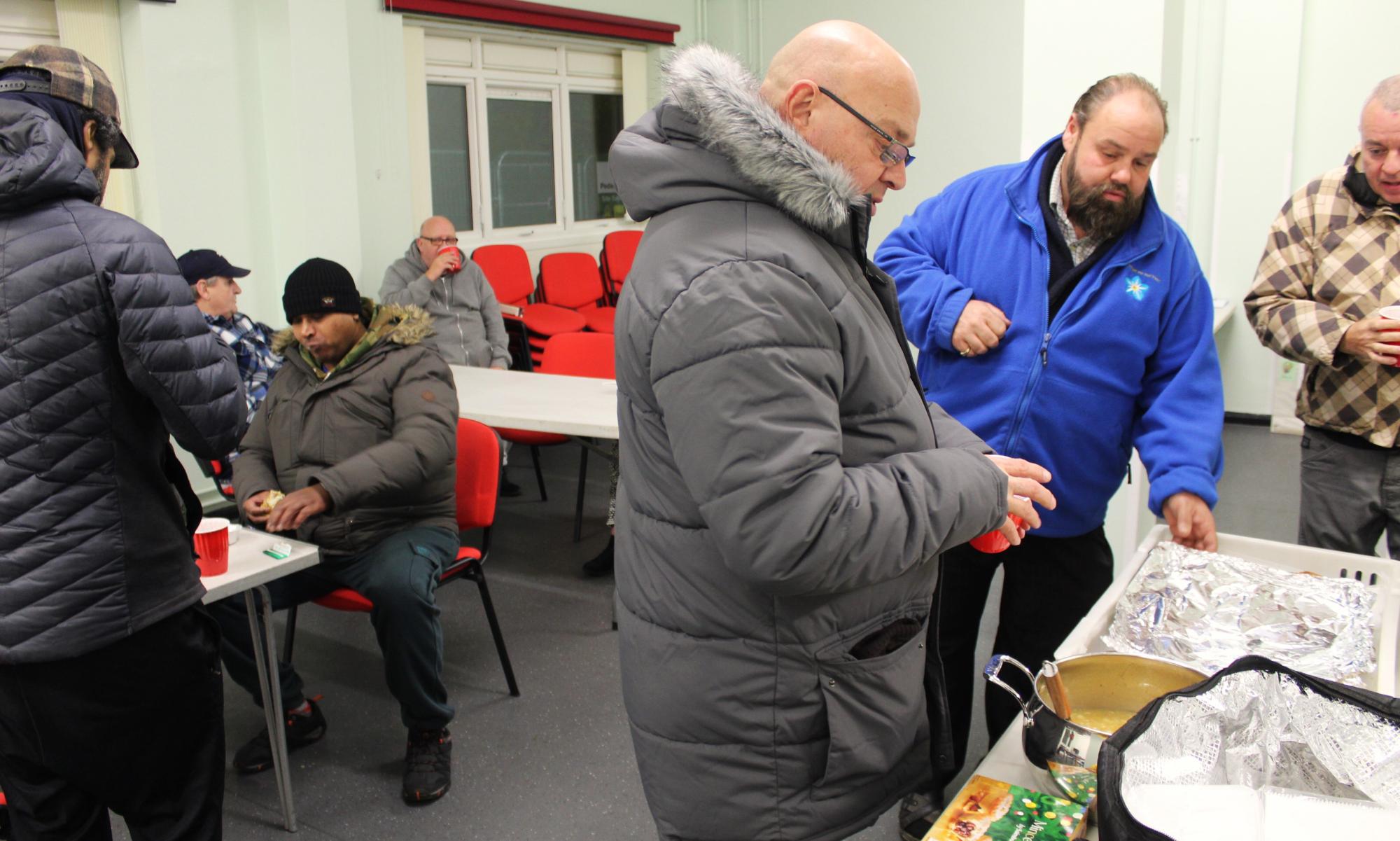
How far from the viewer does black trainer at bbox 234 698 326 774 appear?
8.01 feet

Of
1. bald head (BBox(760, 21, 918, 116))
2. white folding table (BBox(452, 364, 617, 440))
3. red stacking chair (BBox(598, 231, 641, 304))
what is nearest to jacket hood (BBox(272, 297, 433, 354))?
white folding table (BBox(452, 364, 617, 440))

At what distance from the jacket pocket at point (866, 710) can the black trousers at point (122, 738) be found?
42.5 inches

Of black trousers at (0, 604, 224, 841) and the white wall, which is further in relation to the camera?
the white wall

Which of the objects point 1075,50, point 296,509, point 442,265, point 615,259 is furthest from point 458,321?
point 1075,50

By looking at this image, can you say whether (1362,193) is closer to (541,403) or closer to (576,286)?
(541,403)

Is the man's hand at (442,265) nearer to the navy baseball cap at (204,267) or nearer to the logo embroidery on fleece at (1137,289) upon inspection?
the navy baseball cap at (204,267)

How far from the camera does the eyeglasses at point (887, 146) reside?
1.07 metres

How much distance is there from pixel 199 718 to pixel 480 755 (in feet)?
3.26

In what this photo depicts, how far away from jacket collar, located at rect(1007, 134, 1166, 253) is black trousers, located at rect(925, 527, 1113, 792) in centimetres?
55

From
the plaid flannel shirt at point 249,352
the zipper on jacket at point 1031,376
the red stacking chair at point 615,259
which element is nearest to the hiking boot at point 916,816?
the zipper on jacket at point 1031,376

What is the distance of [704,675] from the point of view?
1.10m

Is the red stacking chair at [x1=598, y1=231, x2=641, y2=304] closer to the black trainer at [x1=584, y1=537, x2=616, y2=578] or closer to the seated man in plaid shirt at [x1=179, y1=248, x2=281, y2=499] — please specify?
the seated man in plaid shirt at [x1=179, y1=248, x2=281, y2=499]

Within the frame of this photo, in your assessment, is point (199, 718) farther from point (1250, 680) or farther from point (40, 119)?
point (1250, 680)

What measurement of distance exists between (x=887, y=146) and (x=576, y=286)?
17.0 ft
